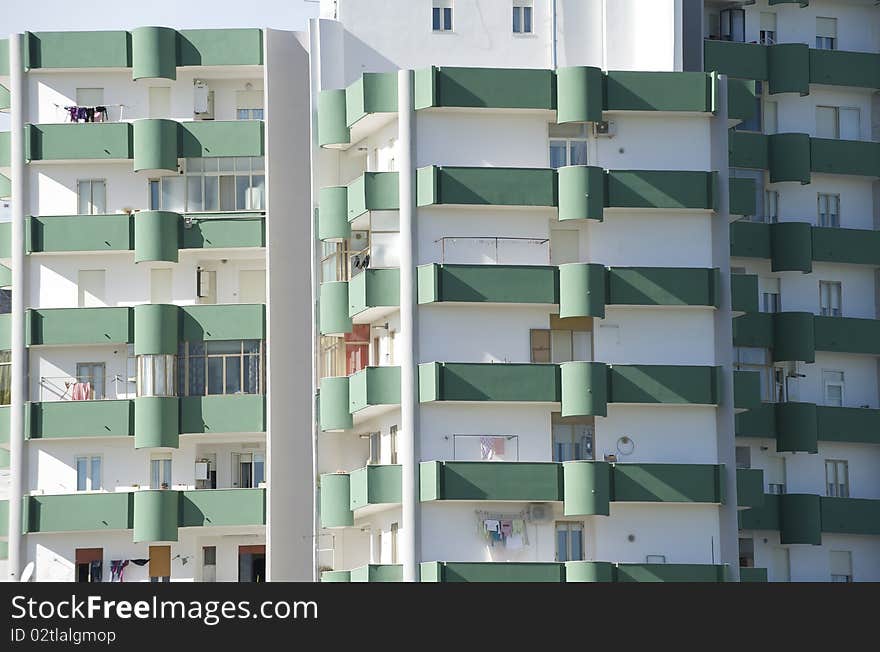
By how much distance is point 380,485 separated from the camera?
109062 mm

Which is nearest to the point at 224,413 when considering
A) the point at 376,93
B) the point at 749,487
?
the point at 376,93

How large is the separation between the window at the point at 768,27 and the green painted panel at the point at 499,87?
11933mm

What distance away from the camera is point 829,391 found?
118625mm

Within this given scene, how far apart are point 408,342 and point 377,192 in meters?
4.93

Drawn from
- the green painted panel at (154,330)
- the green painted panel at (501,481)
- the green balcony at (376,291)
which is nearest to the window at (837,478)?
the green painted panel at (501,481)

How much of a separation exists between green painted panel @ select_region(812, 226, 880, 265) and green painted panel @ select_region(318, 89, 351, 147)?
54.5 feet

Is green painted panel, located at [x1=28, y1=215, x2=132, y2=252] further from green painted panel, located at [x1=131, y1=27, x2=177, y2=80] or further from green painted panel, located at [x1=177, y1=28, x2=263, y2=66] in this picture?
green painted panel, located at [x1=177, y1=28, x2=263, y2=66]

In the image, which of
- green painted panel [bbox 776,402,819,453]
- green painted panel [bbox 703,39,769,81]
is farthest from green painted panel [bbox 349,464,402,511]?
green painted panel [bbox 703,39,769,81]

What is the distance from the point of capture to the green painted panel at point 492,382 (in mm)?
109000

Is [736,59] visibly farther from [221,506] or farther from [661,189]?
[221,506]

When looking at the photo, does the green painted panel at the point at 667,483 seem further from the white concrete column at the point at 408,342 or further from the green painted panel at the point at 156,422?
the green painted panel at the point at 156,422
